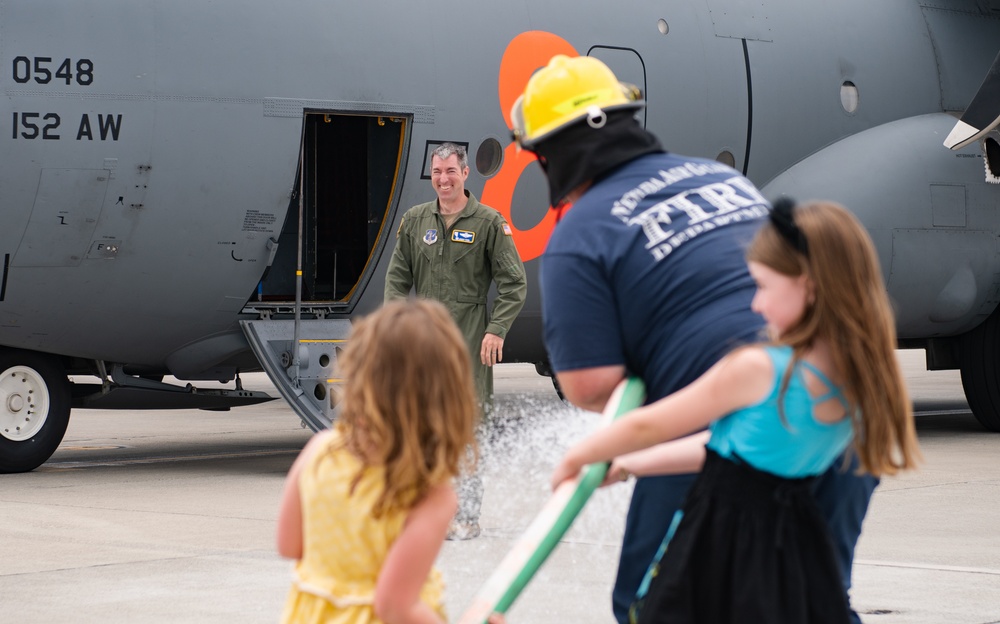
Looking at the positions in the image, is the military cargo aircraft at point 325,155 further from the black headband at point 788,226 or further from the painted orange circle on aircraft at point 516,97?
the black headband at point 788,226

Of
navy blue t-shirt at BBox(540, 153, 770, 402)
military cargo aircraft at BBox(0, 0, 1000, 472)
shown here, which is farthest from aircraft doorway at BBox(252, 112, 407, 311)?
navy blue t-shirt at BBox(540, 153, 770, 402)

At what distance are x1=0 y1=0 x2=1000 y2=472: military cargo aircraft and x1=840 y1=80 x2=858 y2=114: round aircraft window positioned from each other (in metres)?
0.02

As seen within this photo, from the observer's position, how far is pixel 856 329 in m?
2.50

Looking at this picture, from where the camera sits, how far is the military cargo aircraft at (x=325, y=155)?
8828 mm

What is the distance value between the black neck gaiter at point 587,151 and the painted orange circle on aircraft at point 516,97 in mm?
6999

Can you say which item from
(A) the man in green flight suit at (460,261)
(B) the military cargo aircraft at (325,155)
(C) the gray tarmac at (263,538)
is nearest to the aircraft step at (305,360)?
(B) the military cargo aircraft at (325,155)

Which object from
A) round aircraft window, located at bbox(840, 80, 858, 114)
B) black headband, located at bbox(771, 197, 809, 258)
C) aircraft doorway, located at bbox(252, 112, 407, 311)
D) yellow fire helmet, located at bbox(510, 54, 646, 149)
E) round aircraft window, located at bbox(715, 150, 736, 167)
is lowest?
aircraft doorway, located at bbox(252, 112, 407, 311)

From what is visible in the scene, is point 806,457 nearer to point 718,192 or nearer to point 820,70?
point 718,192

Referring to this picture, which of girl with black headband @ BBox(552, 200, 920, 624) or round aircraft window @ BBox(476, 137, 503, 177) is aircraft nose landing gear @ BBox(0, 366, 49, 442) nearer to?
round aircraft window @ BBox(476, 137, 503, 177)

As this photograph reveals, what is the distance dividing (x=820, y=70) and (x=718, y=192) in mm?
9026

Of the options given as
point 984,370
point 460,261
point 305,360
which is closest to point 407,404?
point 460,261

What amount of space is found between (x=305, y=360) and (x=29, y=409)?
185cm

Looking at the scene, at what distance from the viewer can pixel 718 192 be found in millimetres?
3135

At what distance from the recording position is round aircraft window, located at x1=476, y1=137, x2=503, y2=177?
33.4 feet
